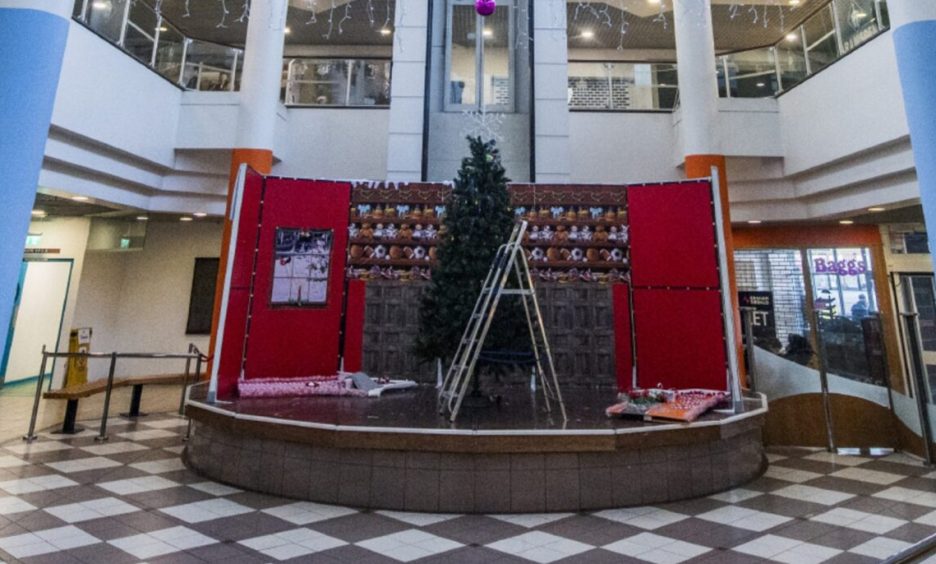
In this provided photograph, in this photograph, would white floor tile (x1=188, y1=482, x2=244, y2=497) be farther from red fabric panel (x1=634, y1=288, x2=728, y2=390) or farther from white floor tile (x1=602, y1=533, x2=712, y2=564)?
red fabric panel (x1=634, y1=288, x2=728, y2=390)

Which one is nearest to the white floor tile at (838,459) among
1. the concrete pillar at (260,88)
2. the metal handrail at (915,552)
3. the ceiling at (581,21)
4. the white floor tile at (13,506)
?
the metal handrail at (915,552)

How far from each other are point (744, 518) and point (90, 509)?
4.22 m

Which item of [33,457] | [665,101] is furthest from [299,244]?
[665,101]

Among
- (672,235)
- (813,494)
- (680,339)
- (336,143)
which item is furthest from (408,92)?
(813,494)

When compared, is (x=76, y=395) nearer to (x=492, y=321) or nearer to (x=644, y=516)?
(x=492, y=321)

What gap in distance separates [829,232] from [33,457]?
11817 millimetres

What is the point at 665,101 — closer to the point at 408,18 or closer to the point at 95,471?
the point at 408,18

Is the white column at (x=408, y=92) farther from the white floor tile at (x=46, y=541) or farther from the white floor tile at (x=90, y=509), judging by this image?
the white floor tile at (x=46, y=541)

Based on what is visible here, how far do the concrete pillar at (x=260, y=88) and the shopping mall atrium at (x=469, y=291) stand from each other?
0.05 meters

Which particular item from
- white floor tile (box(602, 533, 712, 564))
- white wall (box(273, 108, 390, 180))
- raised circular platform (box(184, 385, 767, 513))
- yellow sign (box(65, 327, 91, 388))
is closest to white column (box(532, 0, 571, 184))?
white wall (box(273, 108, 390, 180))

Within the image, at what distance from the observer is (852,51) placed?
642cm

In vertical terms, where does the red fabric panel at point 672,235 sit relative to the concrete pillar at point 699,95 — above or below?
below

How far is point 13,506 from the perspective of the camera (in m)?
3.19

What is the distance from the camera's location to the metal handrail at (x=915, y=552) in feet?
3.79
